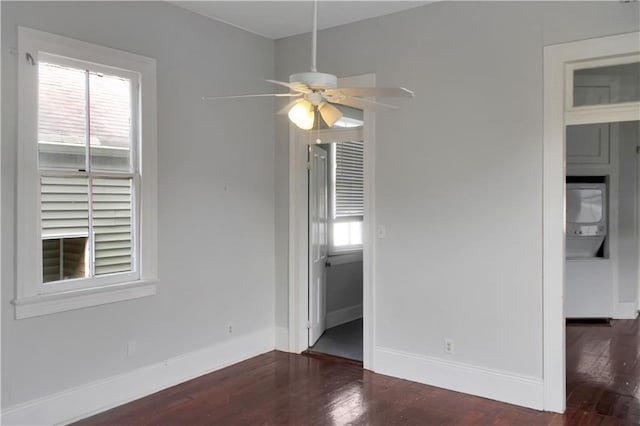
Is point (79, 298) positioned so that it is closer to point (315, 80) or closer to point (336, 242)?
point (315, 80)

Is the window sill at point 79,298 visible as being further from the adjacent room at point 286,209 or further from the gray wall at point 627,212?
the gray wall at point 627,212

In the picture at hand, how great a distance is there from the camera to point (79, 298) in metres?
3.32

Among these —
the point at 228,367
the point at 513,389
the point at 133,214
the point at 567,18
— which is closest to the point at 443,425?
the point at 513,389

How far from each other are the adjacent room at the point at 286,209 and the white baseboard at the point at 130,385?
0.02 meters

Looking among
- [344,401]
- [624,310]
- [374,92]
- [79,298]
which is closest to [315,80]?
[374,92]

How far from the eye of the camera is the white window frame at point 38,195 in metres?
3.04

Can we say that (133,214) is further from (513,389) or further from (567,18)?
(567,18)

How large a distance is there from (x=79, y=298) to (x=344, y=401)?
6.69 feet

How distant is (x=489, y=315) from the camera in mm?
3730

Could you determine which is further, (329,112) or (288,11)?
(288,11)

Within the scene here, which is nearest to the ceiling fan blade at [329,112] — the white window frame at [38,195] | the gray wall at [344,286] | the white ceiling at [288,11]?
the white ceiling at [288,11]

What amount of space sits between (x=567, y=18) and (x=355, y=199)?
128 inches

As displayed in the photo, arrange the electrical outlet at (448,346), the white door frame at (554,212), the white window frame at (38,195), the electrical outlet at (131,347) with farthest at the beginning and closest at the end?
the electrical outlet at (448,346), the electrical outlet at (131,347), the white door frame at (554,212), the white window frame at (38,195)

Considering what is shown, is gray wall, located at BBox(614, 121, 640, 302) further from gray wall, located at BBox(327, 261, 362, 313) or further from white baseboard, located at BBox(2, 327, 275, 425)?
white baseboard, located at BBox(2, 327, 275, 425)
